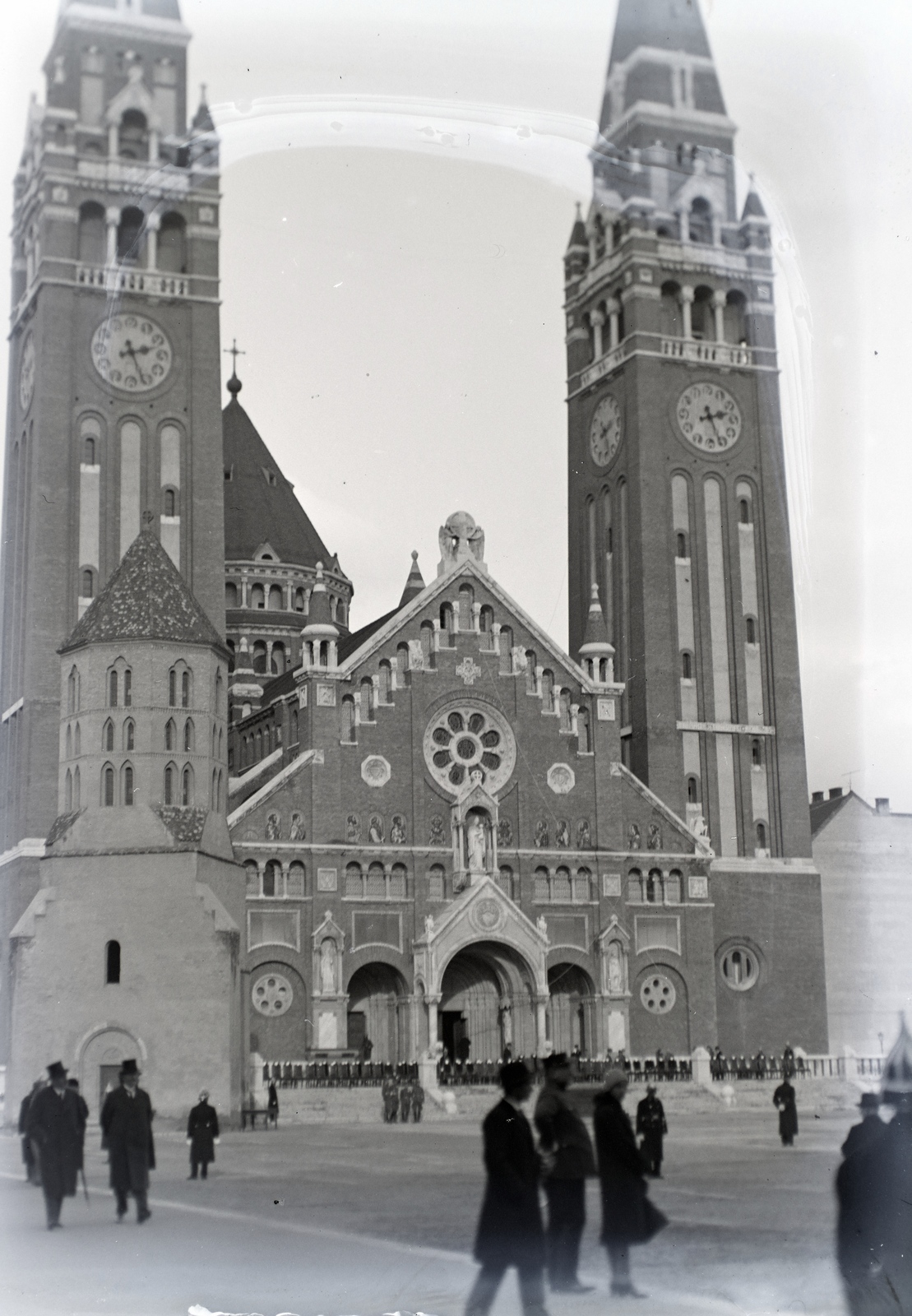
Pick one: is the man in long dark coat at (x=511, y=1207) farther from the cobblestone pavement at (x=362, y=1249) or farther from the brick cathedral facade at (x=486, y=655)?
the brick cathedral facade at (x=486, y=655)

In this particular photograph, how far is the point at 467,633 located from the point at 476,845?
7.37 metres

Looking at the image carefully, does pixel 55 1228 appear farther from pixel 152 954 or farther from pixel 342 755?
pixel 342 755

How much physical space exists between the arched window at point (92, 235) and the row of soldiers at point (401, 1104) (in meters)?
31.7

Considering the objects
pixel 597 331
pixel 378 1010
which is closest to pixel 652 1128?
pixel 378 1010

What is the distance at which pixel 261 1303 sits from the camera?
21281 mm

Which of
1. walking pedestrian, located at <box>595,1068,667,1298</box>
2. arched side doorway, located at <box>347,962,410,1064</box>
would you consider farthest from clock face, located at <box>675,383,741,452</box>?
walking pedestrian, located at <box>595,1068,667,1298</box>

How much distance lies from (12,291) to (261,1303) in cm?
4607

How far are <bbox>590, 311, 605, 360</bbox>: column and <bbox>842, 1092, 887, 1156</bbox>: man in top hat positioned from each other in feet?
168

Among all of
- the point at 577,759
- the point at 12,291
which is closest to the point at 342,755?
the point at 577,759

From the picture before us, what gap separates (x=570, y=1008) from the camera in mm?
61031

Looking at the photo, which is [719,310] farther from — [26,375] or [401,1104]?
[401,1104]

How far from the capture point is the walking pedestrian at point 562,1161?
19.1 meters

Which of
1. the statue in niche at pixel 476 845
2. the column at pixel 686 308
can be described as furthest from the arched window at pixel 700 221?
the statue in niche at pixel 476 845

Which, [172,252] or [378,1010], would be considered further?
[172,252]
